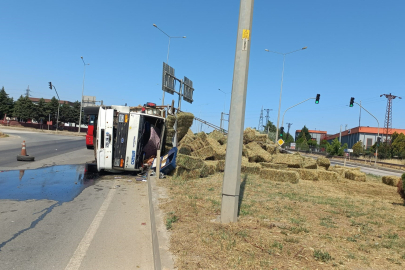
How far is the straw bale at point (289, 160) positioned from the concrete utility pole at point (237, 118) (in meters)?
9.42

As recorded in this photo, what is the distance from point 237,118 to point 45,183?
287 inches

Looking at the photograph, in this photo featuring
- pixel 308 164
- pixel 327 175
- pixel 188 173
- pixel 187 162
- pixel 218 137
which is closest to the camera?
pixel 187 162

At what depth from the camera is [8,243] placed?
5008 mm

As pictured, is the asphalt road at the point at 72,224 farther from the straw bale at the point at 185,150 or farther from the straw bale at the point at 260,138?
the straw bale at the point at 260,138

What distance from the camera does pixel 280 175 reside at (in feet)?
40.4

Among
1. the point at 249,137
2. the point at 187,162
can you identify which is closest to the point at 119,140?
the point at 187,162

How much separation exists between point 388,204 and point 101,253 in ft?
24.7

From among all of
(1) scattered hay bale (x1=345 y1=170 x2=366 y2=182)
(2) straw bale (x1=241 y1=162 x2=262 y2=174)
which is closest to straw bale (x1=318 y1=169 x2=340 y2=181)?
(1) scattered hay bale (x1=345 y1=170 x2=366 y2=182)

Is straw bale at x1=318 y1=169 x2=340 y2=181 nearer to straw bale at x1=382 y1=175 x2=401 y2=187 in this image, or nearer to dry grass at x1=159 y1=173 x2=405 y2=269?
straw bale at x1=382 y1=175 x2=401 y2=187

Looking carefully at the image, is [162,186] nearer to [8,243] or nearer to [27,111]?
[8,243]

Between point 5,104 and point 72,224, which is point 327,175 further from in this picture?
point 5,104

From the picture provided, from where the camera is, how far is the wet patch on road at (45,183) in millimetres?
8391

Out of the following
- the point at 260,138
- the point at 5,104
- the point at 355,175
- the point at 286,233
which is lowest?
the point at 286,233

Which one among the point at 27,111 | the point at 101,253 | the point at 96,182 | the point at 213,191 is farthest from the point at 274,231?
the point at 27,111
